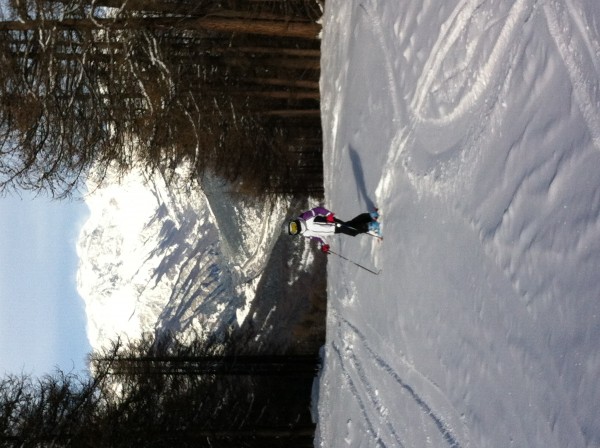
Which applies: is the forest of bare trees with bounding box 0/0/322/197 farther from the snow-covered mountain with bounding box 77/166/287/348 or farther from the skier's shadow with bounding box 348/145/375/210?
Result: the skier's shadow with bounding box 348/145/375/210

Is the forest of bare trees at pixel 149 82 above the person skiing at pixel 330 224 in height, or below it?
above

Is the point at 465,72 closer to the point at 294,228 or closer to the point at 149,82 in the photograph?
the point at 294,228

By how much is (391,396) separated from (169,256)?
20841 millimetres

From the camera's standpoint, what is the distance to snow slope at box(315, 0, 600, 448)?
7.12 metres

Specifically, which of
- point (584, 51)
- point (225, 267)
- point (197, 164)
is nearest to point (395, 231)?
point (584, 51)

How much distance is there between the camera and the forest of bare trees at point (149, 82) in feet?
47.3

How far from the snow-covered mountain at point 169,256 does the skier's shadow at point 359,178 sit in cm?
504

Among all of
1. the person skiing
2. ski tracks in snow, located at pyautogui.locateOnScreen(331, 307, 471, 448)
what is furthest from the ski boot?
ski tracks in snow, located at pyautogui.locateOnScreen(331, 307, 471, 448)

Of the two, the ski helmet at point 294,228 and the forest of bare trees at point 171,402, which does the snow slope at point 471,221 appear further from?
the forest of bare trees at point 171,402

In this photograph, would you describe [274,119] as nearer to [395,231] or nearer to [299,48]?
[299,48]

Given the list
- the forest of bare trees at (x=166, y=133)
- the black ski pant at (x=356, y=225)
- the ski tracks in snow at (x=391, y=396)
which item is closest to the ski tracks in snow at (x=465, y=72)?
the black ski pant at (x=356, y=225)

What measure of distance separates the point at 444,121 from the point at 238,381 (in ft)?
35.6

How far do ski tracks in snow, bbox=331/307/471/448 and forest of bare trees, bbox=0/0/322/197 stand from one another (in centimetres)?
502

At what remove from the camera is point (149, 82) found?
15180mm
